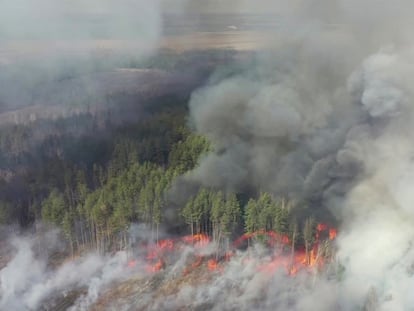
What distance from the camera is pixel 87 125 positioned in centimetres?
4656

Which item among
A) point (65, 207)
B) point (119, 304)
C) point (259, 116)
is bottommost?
point (119, 304)

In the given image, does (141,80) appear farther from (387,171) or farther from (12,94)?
(387,171)

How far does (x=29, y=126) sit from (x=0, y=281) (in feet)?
80.8

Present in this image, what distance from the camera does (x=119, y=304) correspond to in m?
23.0

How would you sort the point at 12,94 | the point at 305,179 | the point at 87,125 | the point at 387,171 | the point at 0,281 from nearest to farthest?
the point at 0,281 < the point at 387,171 < the point at 305,179 < the point at 87,125 < the point at 12,94

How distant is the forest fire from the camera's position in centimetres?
2509

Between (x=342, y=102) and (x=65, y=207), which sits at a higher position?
(x=342, y=102)

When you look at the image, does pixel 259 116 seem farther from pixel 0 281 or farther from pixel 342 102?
pixel 0 281

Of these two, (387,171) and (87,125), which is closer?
(387,171)

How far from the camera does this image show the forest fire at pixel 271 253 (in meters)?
25.1

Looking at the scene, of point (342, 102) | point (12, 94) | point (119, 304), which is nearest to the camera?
point (119, 304)

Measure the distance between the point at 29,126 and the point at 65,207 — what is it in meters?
21.3

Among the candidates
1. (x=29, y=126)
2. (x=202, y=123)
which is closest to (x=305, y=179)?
(x=202, y=123)

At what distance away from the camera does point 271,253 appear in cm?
2595
